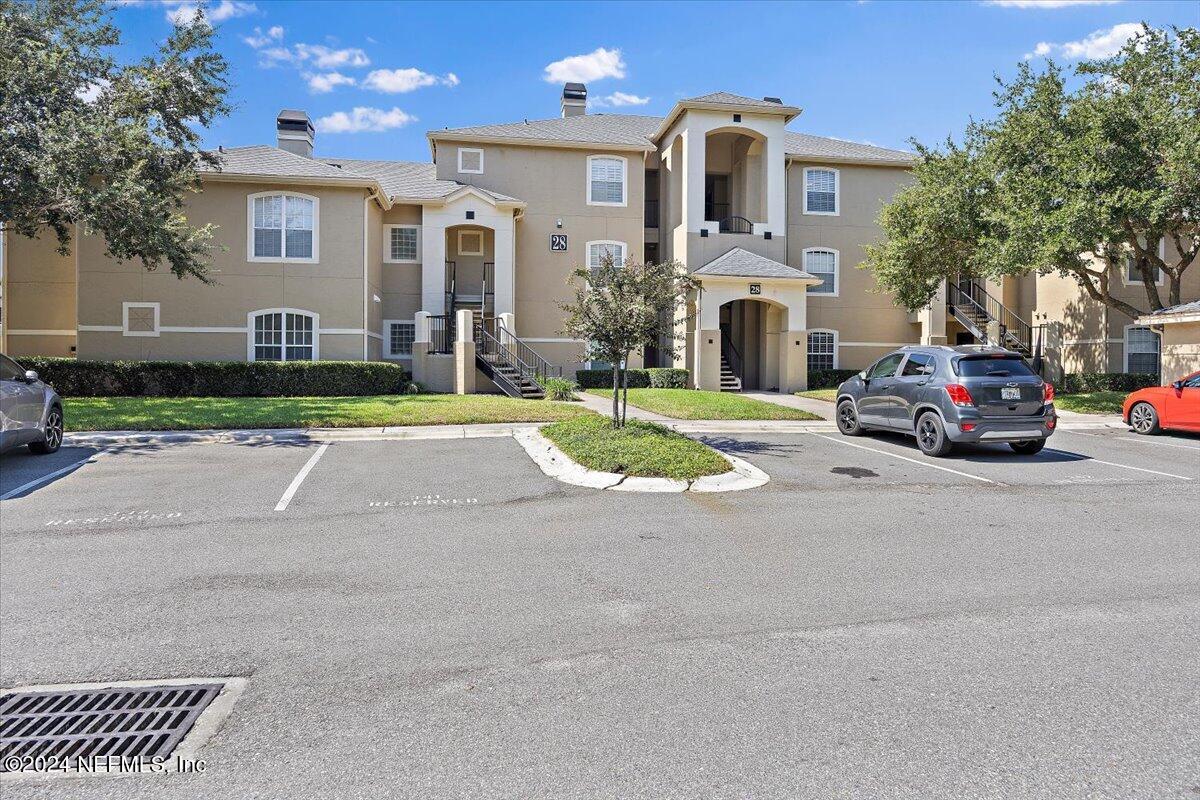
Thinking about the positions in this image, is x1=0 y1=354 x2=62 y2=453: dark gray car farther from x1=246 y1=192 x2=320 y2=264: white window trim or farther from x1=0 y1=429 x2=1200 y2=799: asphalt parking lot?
x1=246 y1=192 x2=320 y2=264: white window trim

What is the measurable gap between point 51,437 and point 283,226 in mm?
12856

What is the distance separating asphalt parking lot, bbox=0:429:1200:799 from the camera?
3.17 meters

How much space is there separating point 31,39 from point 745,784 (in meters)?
22.9

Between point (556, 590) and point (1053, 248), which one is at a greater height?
point (1053, 248)

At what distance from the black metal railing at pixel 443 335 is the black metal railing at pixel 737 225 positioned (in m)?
10.3

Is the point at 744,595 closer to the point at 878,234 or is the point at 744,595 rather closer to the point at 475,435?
the point at 475,435

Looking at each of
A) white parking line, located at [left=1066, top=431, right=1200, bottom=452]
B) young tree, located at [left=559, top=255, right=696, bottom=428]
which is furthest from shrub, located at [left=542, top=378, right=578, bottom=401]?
white parking line, located at [left=1066, top=431, right=1200, bottom=452]

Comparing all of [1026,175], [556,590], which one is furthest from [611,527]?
[1026,175]

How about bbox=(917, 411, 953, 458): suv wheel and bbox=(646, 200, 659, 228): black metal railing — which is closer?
bbox=(917, 411, 953, 458): suv wheel

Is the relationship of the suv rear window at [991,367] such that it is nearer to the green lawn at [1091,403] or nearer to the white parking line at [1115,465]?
the white parking line at [1115,465]

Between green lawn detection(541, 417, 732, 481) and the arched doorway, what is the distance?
1491 centimetres

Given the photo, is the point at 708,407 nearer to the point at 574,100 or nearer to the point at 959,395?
the point at 959,395

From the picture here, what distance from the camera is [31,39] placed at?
18.2 metres

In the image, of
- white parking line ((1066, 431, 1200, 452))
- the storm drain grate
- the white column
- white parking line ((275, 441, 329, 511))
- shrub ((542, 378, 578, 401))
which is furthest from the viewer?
the white column
